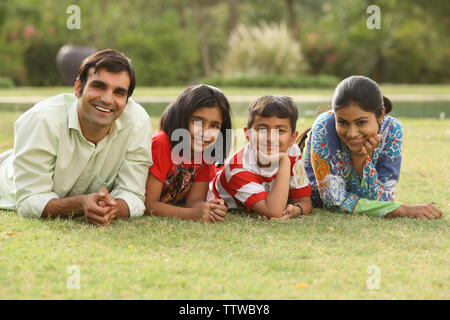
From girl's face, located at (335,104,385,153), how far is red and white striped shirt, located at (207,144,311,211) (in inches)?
16.8

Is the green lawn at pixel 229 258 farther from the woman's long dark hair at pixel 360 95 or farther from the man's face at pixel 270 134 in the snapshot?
the woman's long dark hair at pixel 360 95

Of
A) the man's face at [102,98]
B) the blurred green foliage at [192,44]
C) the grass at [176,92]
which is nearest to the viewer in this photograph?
the man's face at [102,98]

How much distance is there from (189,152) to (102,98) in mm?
682

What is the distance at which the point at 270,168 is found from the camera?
4.01m

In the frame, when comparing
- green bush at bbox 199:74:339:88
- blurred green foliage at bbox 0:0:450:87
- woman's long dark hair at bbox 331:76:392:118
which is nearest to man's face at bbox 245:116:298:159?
woman's long dark hair at bbox 331:76:392:118

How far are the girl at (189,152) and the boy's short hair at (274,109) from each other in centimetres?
18

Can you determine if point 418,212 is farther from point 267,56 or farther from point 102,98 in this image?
point 267,56

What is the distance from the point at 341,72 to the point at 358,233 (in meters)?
25.1

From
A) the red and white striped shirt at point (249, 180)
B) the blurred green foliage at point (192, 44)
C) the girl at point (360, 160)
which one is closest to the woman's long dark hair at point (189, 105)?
the red and white striped shirt at point (249, 180)

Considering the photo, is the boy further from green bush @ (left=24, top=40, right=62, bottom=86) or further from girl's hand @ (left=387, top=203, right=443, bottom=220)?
green bush @ (left=24, top=40, right=62, bottom=86)

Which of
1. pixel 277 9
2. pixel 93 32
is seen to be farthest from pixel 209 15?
pixel 93 32

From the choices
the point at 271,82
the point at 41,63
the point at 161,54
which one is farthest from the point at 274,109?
the point at 161,54

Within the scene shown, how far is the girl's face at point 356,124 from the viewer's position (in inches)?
149
